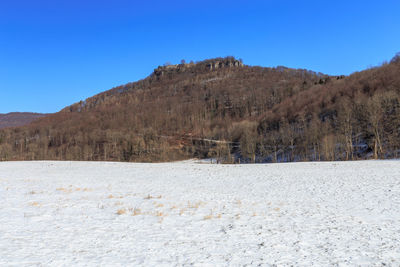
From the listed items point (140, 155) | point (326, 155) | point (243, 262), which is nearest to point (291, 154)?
point (326, 155)

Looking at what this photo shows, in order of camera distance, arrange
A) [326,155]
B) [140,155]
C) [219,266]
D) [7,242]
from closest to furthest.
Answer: [219,266], [7,242], [326,155], [140,155]

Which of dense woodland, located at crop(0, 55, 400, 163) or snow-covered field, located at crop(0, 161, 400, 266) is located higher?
dense woodland, located at crop(0, 55, 400, 163)

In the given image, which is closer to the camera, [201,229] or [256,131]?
[201,229]

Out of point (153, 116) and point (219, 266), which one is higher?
point (153, 116)

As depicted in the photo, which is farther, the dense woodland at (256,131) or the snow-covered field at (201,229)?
the dense woodland at (256,131)

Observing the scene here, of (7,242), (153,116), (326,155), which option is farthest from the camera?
(153,116)

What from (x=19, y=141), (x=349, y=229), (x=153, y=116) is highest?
(x=153, y=116)

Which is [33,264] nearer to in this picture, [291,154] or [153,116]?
[291,154]

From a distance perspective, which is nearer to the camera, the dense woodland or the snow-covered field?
the snow-covered field

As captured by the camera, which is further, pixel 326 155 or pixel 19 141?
pixel 19 141

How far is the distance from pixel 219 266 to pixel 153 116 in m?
177

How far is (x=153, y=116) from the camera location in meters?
180

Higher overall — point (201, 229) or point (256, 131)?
point (256, 131)

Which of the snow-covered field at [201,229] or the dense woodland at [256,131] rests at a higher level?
the dense woodland at [256,131]
